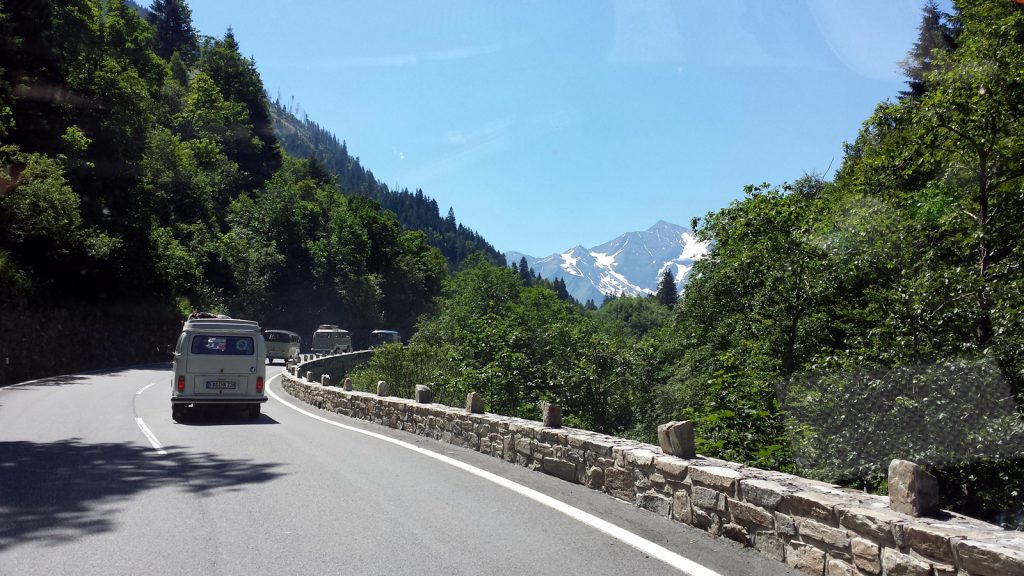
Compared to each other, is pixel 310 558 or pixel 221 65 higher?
pixel 221 65

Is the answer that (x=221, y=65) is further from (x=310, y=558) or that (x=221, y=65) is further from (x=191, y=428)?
(x=310, y=558)

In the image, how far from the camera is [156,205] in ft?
151

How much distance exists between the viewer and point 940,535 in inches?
137

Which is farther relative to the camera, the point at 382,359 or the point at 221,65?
the point at 221,65

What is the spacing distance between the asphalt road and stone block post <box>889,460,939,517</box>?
37.2 inches

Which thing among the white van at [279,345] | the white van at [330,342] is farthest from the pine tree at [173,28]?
the white van at [279,345]

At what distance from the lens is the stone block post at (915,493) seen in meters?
3.88

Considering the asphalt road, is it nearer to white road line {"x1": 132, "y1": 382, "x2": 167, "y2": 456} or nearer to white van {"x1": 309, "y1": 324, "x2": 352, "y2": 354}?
white road line {"x1": 132, "y1": 382, "x2": 167, "y2": 456}

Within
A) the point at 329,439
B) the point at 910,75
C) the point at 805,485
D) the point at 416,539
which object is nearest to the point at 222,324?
the point at 329,439

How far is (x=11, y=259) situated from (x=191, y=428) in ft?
65.9

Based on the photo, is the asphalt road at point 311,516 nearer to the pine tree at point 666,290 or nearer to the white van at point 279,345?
the white van at point 279,345

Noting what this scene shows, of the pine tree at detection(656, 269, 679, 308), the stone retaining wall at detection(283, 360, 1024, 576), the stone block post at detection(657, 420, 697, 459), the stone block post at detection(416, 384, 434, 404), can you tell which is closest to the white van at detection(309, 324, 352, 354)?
the stone block post at detection(416, 384, 434, 404)

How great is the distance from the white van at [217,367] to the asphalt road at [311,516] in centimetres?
311

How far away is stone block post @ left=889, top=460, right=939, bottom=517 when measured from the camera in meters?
3.88
